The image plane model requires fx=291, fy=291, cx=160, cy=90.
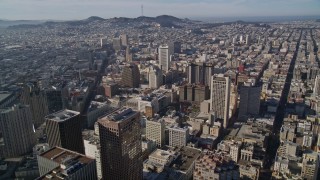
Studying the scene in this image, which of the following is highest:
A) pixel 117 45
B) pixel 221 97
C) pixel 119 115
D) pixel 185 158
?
pixel 117 45

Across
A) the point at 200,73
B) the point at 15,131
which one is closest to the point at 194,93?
the point at 200,73

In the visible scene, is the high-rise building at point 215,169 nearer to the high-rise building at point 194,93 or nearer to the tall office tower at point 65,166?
the tall office tower at point 65,166

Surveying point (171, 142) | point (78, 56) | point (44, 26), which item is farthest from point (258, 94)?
point (44, 26)

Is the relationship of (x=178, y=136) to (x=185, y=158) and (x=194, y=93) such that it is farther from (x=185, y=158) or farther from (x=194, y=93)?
(x=194, y=93)

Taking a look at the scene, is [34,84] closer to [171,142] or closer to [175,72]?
[171,142]

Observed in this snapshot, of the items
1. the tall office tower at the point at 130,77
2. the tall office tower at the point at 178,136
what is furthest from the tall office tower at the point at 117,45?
the tall office tower at the point at 178,136

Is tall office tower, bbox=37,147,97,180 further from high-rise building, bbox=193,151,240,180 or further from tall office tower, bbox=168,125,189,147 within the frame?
tall office tower, bbox=168,125,189,147

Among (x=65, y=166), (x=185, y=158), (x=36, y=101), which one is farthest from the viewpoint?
(x=36, y=101)
